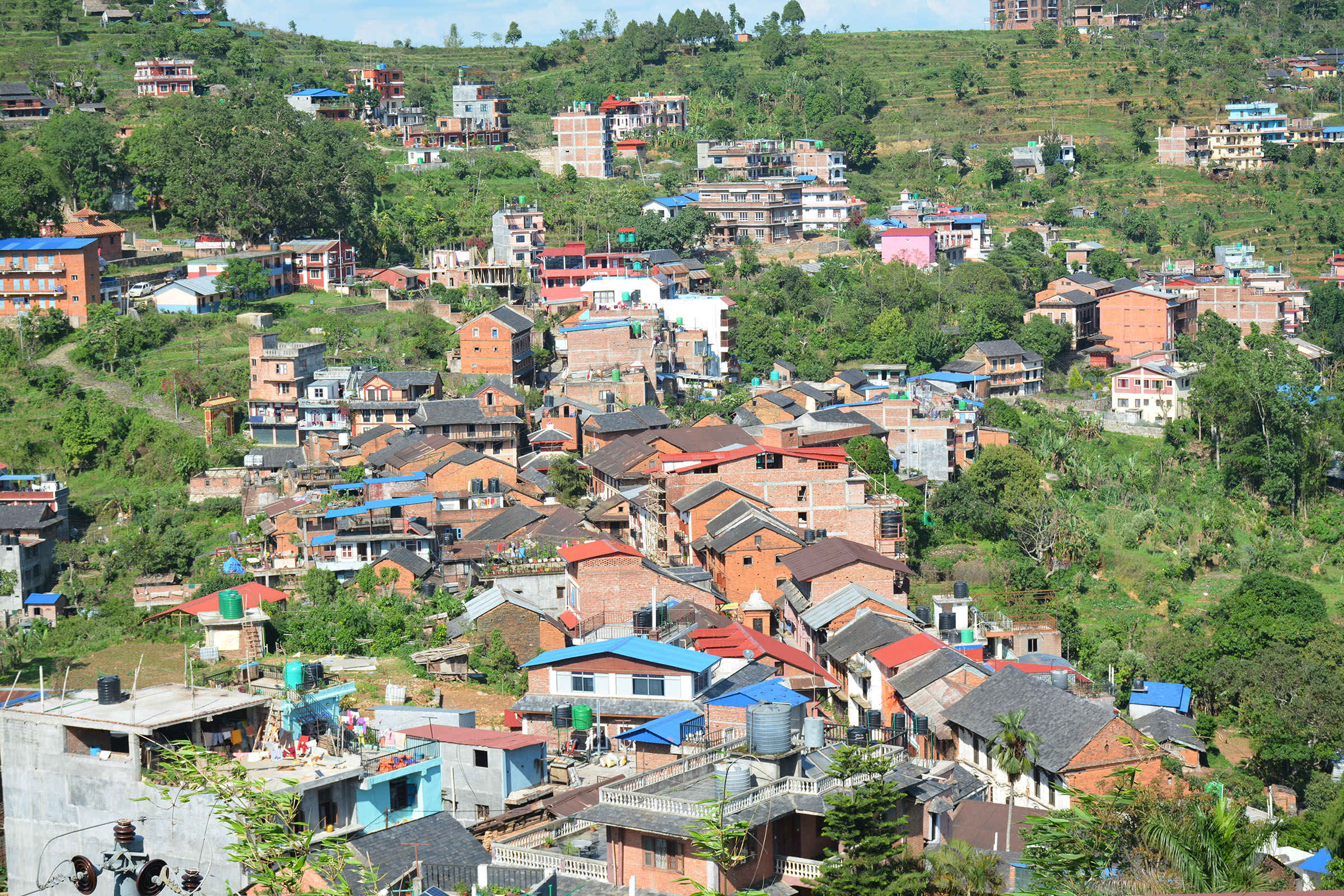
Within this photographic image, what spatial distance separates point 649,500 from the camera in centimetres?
3775

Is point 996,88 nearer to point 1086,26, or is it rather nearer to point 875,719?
point 1086,26

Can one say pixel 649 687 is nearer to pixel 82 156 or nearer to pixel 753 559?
pixel 753 559

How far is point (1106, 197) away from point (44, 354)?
55858 millimetres

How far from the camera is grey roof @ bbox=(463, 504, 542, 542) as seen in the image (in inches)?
1497

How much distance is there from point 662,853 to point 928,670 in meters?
12.1

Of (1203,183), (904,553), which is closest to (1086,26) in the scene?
(1203,183)

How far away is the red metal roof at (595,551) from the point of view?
98.2ft

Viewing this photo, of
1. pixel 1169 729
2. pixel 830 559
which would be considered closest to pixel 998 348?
pixel 830 559

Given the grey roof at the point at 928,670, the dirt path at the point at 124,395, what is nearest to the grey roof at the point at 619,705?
the grey roof at the point at 928,670

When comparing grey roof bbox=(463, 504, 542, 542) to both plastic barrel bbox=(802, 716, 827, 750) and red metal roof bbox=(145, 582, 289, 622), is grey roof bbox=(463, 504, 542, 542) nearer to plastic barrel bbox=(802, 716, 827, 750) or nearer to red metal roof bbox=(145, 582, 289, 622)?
red metal roof bbox=(145, 582, 289, 622)

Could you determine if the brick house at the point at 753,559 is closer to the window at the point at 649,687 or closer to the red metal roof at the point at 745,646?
the red metal roof at the point at 745,646

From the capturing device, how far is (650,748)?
2059cm

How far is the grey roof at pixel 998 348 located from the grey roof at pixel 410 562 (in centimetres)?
2807

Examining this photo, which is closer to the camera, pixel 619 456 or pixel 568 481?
pixel 619 456
